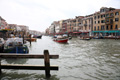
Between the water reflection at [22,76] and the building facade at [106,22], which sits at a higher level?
the building facade at [106,22]

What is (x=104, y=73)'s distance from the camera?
788cm

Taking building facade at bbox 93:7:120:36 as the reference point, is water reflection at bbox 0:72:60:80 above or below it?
below

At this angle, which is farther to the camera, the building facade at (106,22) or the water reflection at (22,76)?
the building facade at (106,22)

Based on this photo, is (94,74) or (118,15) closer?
(94,74)

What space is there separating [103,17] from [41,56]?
5885cm

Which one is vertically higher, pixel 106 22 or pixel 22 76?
pixel 106 22

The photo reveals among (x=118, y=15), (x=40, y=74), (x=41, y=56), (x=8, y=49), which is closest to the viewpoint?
(x=41, y=56)

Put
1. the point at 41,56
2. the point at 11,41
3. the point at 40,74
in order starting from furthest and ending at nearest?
1. the point at 11,41
2. the point at 40,74
3. the point at 41,56

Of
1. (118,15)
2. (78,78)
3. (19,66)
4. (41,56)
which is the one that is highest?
(118,15)

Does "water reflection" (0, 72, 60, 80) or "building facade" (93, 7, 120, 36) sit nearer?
"water reflection" (0, 72, 60, 80)

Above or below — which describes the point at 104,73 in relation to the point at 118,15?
below

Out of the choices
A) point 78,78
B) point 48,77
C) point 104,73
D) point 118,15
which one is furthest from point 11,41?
point 118,15

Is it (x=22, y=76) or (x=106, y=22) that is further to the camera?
(x=106, y=22)

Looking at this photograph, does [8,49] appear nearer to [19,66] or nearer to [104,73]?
[19,66]
